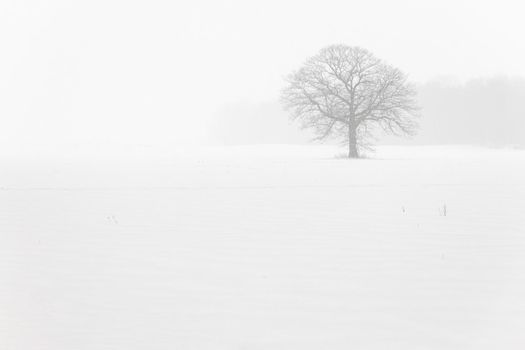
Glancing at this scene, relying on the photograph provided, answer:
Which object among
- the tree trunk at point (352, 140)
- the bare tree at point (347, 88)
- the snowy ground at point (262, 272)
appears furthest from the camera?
the tree trunk at point (352, 140)

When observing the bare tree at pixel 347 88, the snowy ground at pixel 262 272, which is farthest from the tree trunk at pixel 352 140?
the snowy ground at pixel 262 272

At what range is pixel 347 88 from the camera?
41094mm

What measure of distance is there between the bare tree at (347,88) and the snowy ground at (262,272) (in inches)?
954

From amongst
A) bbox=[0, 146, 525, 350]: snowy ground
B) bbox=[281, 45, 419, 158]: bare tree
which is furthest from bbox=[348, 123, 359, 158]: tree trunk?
bbox=[0, 146, 525, 350]: snowy ground

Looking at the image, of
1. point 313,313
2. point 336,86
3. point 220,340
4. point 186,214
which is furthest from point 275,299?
point 336,86

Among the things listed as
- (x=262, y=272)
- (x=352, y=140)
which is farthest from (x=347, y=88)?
(x=262, y=272)

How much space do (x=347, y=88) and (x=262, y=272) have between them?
33.5 meters

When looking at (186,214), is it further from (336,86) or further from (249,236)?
(336,86)

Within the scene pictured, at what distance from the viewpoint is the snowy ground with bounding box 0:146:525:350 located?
6.39m

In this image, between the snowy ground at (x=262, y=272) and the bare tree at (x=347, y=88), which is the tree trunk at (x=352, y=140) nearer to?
the bare tree at (x=347, y=88)

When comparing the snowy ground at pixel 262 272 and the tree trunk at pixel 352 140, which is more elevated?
the tree trunk at pixel 352 140

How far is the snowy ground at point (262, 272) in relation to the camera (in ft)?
21.0

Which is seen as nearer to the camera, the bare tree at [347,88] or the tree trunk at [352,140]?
the bare tree at [347,88]

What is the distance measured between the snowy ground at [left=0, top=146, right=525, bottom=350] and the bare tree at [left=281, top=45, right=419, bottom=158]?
2422 centimetres
